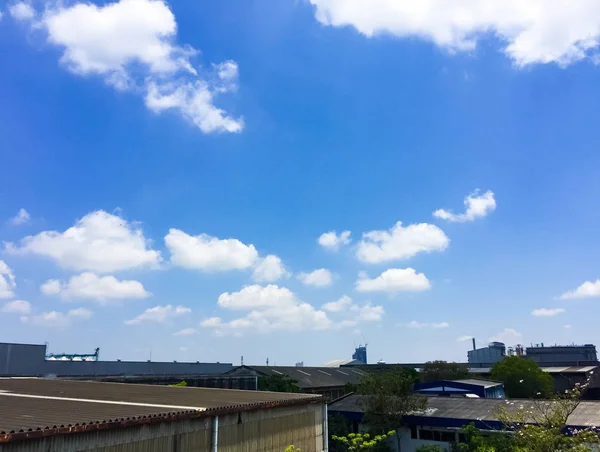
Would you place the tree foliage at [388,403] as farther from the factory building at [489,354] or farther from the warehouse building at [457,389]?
the factory building at [489,354]

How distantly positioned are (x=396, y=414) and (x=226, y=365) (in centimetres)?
4611

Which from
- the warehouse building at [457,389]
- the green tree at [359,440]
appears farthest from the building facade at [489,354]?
the green tree at [359,440]

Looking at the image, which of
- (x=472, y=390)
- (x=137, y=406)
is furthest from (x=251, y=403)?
(x=472, y=390)

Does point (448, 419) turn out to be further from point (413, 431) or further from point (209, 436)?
point (209, 436)

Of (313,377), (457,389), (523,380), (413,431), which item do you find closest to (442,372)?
(523,380)

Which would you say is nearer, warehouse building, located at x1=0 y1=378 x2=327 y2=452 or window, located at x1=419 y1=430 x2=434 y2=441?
warehouse building, located at x1=0 y1=378 x2=327 y2=452

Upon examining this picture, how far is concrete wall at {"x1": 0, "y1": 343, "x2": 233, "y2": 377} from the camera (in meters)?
41.3

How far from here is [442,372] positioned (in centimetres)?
6862

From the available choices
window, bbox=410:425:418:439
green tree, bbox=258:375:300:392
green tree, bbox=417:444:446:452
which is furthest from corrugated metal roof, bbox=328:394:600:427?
green tree, bbox=258:375:300:392

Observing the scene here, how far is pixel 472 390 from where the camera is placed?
44438 millimetres

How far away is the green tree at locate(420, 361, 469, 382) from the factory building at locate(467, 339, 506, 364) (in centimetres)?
5101

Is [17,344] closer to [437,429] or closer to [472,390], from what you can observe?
[437,429]

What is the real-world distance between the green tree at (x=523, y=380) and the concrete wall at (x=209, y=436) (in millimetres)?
42573

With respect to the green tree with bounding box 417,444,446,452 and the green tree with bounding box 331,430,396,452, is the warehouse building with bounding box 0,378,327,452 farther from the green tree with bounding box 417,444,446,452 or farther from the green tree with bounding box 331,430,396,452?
the green tree with bounding box 417,444,446,452
